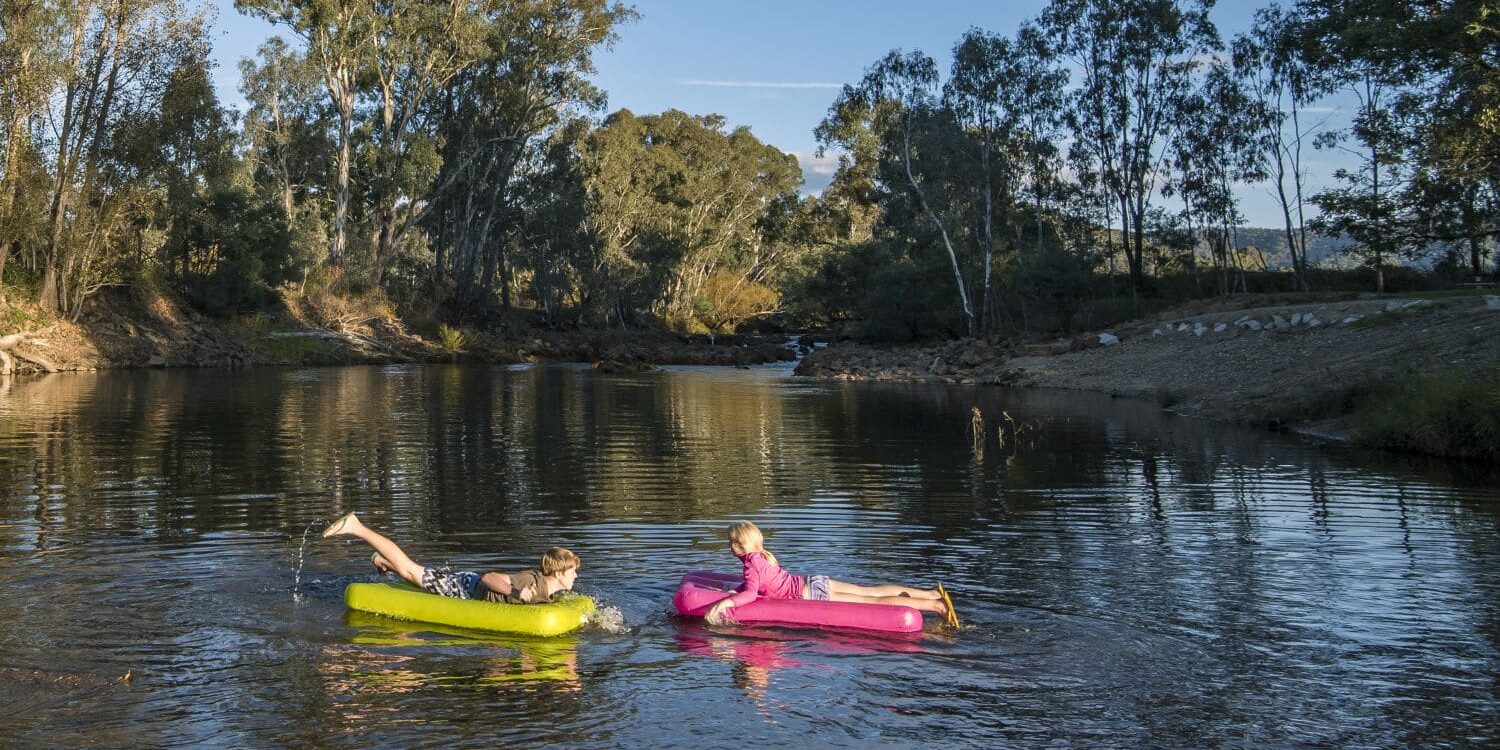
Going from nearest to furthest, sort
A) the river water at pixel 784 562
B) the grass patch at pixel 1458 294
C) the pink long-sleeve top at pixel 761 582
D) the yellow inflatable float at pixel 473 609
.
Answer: the river water at pixel 784 562 < the yellow inflatable float at pixel 473 609 < the pink long-sleeve top at pixel 761 582 < the grass patch at pixel 1458 294

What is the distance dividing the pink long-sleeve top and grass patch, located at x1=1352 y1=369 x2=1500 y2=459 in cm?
1443

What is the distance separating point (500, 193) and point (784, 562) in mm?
58262

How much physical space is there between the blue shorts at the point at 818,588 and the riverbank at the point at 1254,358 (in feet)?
51.4

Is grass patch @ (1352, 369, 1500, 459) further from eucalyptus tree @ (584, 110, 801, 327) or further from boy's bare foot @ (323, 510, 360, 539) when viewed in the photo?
eucalyptus tree @ (584, 110, 801, 327)

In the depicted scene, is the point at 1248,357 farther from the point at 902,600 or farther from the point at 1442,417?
the point at 902,600

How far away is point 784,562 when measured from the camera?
490 inches

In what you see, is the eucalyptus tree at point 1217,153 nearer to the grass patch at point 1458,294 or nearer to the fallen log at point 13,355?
the grass patch at point 1458,294

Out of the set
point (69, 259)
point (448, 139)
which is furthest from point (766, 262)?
point (69, 259)

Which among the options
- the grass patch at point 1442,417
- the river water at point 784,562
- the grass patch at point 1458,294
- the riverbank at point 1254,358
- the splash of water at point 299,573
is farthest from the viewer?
the grass patch at point 1458,294

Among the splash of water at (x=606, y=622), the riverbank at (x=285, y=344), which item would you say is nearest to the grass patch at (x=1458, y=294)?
the splash of water at (x=606, y=622)

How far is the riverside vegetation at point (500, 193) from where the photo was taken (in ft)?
152

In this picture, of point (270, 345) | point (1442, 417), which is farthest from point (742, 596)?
point (270, 345)

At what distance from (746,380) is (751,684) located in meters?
38.3

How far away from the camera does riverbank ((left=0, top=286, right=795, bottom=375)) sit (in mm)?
45969
